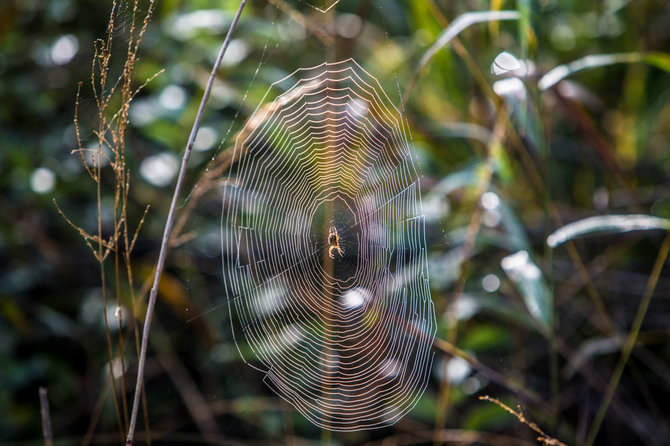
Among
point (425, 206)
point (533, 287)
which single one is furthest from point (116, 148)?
point (425, 206)

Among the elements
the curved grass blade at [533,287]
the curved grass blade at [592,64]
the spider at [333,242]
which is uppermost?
the curved grass blade at [592,64]

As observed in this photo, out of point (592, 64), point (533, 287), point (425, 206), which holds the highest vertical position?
point (592, 64)

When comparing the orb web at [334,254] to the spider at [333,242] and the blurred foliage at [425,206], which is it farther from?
the blurred foliage at [425,206]

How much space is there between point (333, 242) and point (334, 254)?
5 cm

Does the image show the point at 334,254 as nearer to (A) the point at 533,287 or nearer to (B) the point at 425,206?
(B) the point at 425,206

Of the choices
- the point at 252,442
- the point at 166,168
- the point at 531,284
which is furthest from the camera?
the point at 166,168

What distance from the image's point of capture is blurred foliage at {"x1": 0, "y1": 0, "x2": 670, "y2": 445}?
1781 millimetres

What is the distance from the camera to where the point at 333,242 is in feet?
6.67

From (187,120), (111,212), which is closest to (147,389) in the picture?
(111,212)

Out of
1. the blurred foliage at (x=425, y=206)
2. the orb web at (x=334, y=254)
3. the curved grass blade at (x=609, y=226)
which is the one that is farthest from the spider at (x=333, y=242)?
the curved grass blade at (x=609, y=226)

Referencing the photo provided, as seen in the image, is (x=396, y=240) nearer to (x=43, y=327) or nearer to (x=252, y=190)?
(x=252, y=190)

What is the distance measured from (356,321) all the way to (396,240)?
291 millimetres

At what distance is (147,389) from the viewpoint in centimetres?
200

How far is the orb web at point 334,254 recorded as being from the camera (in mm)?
1646
